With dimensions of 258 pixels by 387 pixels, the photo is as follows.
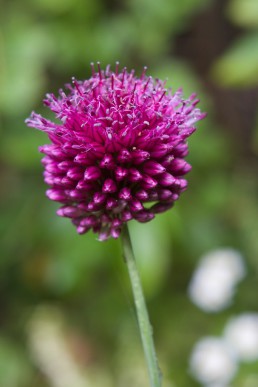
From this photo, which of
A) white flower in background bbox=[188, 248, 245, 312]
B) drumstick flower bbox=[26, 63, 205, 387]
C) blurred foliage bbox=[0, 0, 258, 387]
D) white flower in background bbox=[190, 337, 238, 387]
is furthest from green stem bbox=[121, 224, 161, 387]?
white flower in background bbox=[188, 248, 245, 312]

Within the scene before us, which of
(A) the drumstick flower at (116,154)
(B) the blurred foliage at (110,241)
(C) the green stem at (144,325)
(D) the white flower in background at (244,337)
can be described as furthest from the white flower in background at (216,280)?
(C) the green stem at (144,325)

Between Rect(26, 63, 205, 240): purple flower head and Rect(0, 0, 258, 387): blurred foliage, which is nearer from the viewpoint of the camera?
Rect(26, 63, 205, 240): purple flower head

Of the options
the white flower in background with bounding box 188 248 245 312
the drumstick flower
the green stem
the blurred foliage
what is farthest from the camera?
the white flower in background with bounding box 188 248 245 312

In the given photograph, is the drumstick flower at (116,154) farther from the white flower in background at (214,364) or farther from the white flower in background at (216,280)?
the white flower in background at (216,280)

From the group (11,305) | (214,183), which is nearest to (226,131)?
(214,183)

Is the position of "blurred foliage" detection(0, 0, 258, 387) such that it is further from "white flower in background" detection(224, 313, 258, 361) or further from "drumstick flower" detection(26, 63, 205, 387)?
"drumstick flower" detection(26, 63, 205, 387)

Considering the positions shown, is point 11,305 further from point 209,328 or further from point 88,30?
point 88,30

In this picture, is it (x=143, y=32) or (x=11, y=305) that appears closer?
(x=143, y=32)

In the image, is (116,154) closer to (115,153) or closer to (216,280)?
(115,153)
